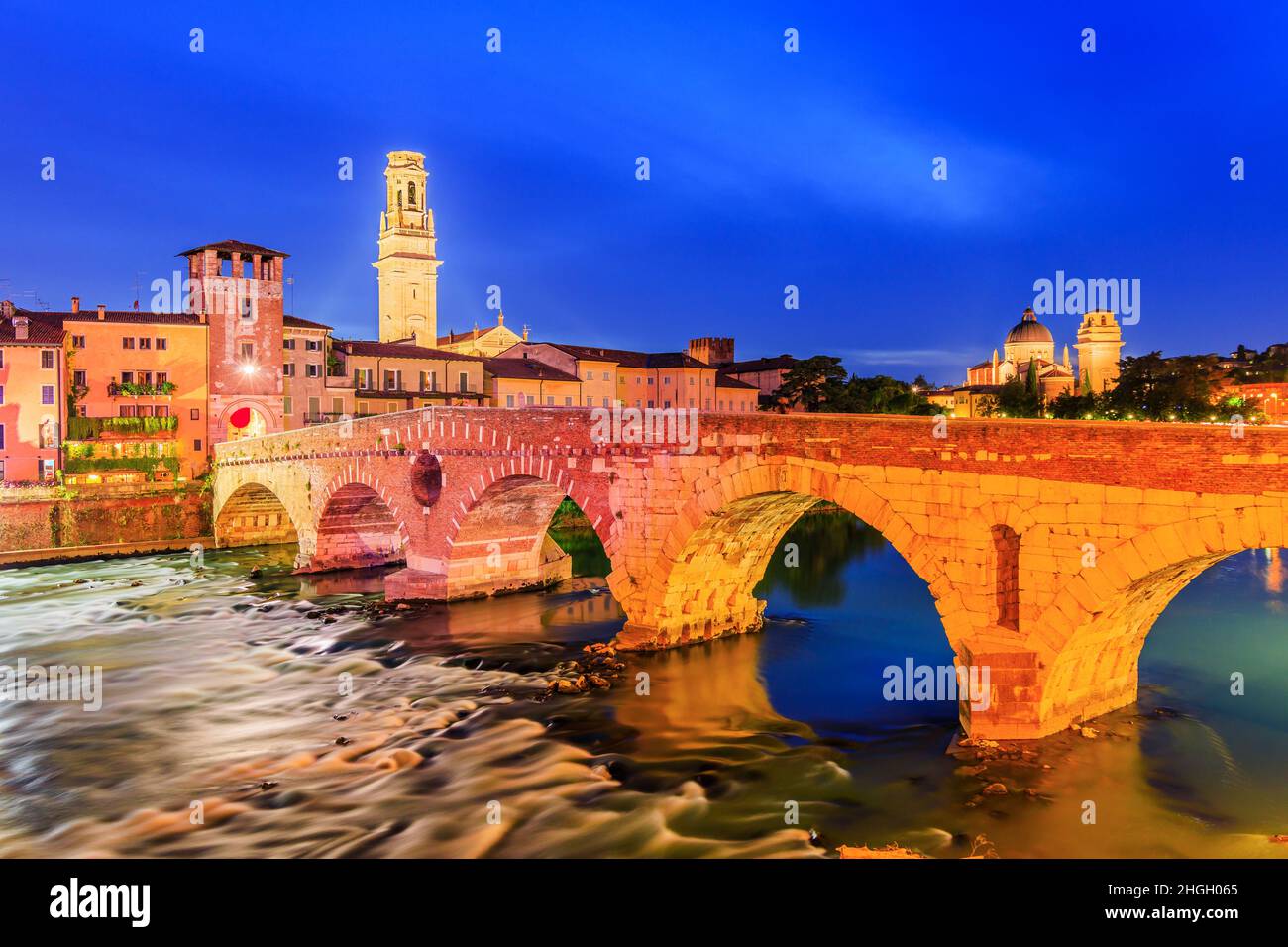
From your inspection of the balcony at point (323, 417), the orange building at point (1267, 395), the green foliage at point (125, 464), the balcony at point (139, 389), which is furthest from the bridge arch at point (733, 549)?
the orange building at point (1267, 395)

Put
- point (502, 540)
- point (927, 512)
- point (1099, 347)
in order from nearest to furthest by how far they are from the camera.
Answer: point (927, 512) → point (502, 540) → point (1099, 347)

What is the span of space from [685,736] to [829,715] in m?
2.91

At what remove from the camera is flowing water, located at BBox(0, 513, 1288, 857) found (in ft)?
42.0

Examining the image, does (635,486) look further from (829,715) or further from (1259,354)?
(1259,354)

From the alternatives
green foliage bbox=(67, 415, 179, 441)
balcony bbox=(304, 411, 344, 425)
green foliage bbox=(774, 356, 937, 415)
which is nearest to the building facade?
green foliage bbox=(774, 356, 937, 415)

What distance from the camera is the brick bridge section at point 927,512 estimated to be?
40.9 ft

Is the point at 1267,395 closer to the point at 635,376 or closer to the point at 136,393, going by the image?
the point at 635,376

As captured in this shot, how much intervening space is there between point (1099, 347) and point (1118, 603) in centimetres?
8820

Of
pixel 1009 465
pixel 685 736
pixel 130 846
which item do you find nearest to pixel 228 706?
pixel 130 846

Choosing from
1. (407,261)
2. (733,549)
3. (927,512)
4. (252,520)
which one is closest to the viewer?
(927,512)

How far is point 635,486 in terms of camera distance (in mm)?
21297

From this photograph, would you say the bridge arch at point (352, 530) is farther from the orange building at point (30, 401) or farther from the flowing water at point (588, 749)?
the orange building at point (30, 401)

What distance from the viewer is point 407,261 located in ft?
260

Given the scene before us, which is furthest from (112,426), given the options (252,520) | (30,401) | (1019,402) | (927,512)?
(1019,402)
